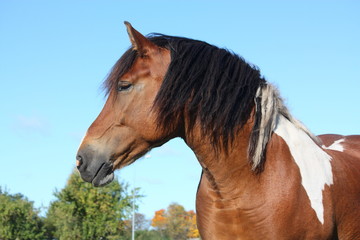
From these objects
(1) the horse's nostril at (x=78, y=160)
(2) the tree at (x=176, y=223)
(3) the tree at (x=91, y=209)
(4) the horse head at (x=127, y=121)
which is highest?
(2) the tree at (x=176, y=223)

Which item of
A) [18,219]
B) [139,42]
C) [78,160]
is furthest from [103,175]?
[18,219]

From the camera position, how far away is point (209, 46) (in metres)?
4.65

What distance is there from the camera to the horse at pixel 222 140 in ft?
13.8

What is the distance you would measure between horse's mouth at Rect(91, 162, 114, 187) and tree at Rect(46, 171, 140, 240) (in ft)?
109

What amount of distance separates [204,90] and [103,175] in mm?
1158

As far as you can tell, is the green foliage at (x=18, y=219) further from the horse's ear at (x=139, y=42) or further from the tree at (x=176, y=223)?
the horse's ear at (x=139, y=42)

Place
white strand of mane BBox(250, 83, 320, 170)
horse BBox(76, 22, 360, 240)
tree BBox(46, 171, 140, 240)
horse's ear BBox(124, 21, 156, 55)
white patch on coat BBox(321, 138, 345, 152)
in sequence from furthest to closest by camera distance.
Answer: tree BBox(46, 171, 140, 240), white patch on coat BBox(321, 138, 345, 152), horse's ear BBox(124, 21, 156, 55), white strand of mane BBox(250, 83, 320, 170), horse BBox(76, 22, 360, 240)

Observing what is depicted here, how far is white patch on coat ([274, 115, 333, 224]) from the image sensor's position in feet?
13.9

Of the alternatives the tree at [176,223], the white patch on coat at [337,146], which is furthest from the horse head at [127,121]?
the tree at [176,223]

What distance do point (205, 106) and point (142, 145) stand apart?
0.65m

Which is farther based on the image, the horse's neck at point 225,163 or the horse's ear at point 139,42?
the horse's ear at point 139,42

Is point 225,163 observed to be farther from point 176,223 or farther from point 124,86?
point 176,223

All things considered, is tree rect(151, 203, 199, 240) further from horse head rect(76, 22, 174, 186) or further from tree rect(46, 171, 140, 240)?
horse head rect(76, 22, 174, 186)

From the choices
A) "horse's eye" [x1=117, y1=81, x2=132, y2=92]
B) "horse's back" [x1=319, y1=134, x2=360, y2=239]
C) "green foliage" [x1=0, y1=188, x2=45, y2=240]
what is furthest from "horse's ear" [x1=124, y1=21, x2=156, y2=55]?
"green foliage" [x1=0, y1=188, x2=45, y2=240]
